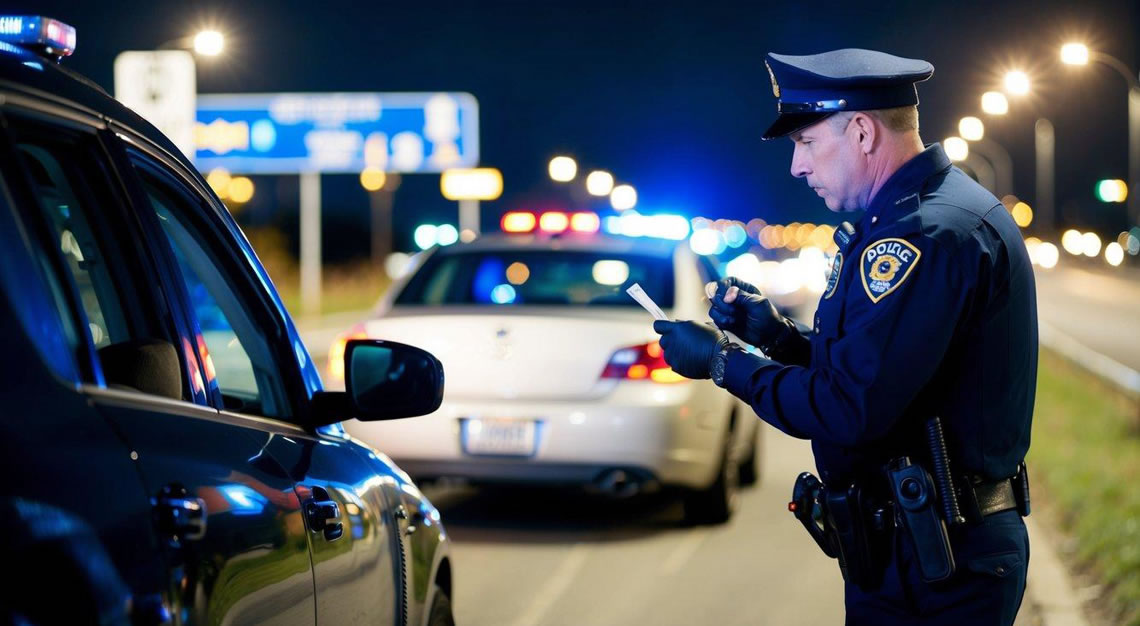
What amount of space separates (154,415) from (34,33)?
2.48 ft

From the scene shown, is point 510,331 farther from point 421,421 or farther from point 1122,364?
point 1122,364

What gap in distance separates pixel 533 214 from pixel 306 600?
25.3 ft

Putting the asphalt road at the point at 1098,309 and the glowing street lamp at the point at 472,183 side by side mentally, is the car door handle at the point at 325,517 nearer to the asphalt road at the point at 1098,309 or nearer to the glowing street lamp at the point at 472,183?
the asphalt road at the point at 1098,309

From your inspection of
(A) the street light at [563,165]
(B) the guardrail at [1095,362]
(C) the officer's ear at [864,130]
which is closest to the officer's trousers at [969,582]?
(C) the officer's ear at [864,130]

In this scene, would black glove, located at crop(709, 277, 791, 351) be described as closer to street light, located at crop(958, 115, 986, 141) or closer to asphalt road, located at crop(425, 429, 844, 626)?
asphalt road, located at crop(425, 429, 844, 626)

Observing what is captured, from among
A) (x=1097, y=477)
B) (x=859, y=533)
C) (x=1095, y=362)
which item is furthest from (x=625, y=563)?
(x=1095, y=362)

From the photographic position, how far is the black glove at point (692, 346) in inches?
133

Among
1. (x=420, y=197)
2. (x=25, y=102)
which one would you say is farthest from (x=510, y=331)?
(x=420, y=197)

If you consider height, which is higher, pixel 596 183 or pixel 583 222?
pixel 596 183

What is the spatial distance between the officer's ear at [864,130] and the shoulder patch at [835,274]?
23 cm

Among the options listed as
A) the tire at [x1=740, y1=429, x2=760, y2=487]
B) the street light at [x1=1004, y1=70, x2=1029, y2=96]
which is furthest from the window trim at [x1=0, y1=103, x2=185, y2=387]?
the street light at [x1=1004, y1=70, x2=1029, y2=96]

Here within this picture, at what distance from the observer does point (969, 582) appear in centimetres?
312

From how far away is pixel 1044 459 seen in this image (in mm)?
11484

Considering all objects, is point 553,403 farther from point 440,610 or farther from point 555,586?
point 440,610
